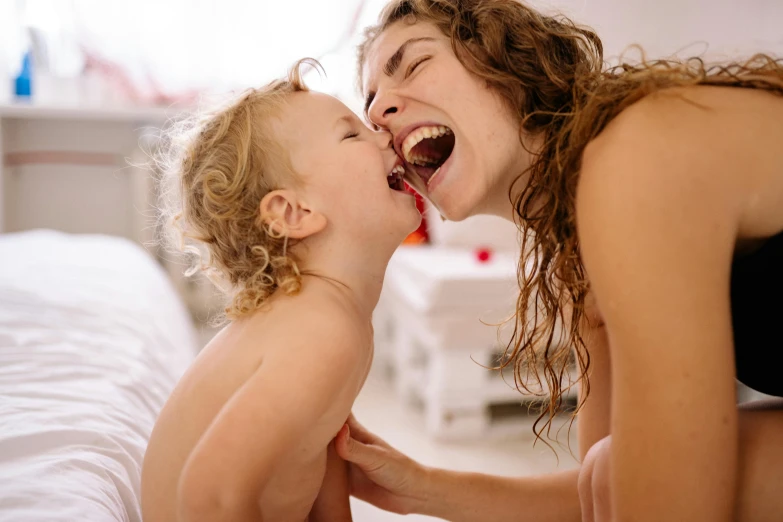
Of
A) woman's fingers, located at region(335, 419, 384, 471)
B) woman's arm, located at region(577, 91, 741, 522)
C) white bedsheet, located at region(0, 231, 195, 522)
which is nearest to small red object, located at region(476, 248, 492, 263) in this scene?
white bedsheet, located at region(0, 231, 195, 522)

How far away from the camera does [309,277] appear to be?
1107 millimetres

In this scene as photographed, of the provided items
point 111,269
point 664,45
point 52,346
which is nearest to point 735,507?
point 52,346

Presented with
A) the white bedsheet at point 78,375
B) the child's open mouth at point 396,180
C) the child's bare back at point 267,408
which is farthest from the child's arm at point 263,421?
the child's open mouth at point 396,180

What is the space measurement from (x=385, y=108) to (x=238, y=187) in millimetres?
305

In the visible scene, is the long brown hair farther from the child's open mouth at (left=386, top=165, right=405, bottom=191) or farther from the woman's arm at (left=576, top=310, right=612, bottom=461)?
the child's open mouth at (left=386, top=165, right=405, bottom=191)

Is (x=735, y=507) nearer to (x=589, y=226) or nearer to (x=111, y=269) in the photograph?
(x=589, y=226)

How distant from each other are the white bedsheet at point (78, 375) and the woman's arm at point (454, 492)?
0.38 meters

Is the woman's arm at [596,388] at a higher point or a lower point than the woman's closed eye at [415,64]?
lower

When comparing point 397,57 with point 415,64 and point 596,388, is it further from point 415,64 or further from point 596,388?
point 596,388

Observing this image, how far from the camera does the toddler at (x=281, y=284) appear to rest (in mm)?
895

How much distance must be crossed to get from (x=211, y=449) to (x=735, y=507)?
65 cm

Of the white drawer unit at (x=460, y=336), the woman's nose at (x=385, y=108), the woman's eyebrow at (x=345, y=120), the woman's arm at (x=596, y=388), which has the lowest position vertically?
the white drawer unit at (x=460, y=336)

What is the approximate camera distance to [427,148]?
139cm

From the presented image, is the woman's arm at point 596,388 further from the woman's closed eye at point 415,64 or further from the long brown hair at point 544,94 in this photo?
the woman's closed eye at point 415,64
